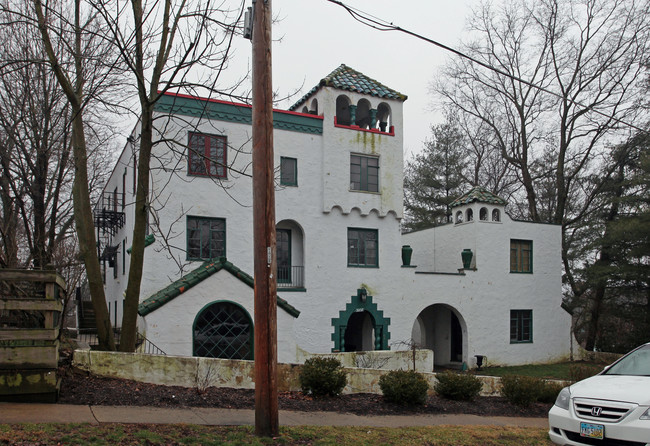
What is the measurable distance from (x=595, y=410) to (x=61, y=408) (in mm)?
7607

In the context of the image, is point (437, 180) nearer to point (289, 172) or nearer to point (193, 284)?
point (289, 172)

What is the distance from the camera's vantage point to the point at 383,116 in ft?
80.9

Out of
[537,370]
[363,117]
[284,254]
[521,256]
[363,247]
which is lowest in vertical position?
[537,370]

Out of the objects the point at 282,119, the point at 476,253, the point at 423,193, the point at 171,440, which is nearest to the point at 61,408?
the point at 171,440

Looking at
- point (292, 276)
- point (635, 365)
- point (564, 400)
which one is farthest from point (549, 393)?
point (292, 276)

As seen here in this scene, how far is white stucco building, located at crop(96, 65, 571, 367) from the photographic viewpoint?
16.4 metres

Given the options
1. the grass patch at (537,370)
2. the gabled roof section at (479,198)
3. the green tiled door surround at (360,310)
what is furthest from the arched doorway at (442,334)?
the gabled roof section at (479,198)

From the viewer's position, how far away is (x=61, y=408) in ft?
28.2

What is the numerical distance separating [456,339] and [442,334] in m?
0.87

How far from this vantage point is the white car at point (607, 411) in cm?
691

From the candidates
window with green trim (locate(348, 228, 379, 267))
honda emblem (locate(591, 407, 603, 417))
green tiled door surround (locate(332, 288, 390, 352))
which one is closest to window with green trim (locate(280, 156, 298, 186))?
window with green trim (locate(348, 228, 379, 267))

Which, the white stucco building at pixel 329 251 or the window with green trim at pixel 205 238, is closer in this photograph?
the white stucco building at pixel 329 251

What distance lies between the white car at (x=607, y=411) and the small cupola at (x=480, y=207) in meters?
18.0

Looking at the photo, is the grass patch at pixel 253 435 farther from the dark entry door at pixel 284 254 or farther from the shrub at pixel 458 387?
the dark entry door at pixel 284 254
